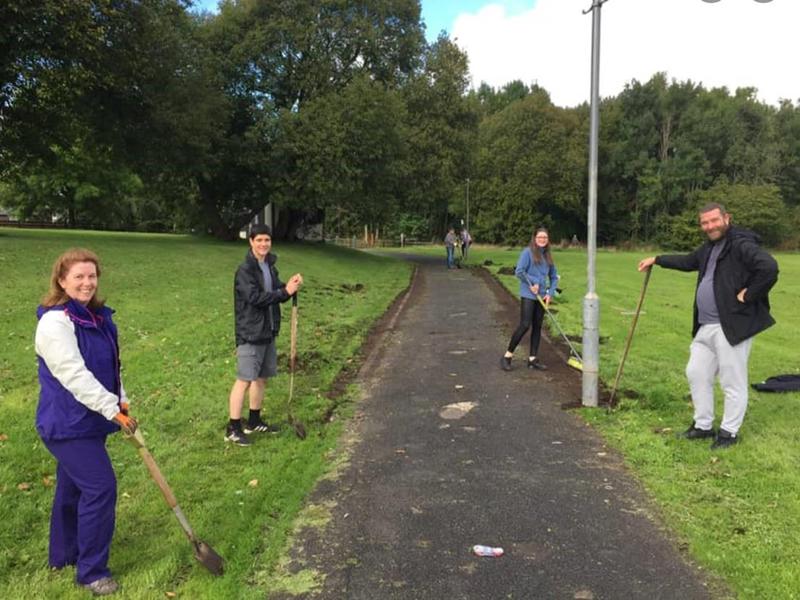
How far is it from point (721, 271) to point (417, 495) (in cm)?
328

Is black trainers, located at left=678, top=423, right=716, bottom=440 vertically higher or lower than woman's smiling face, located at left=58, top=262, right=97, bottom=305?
lower

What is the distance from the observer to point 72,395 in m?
3.49

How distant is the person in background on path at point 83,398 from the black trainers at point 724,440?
4.81 metres

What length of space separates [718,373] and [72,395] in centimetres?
521

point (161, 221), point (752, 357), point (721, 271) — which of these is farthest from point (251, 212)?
point (161, 221)

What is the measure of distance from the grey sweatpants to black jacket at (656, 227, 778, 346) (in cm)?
12

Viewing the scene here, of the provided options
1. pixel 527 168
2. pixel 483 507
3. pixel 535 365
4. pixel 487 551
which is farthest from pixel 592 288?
pixel 527 168

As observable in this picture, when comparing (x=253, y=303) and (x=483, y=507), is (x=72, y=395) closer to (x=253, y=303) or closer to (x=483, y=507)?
(x=253, y=303)

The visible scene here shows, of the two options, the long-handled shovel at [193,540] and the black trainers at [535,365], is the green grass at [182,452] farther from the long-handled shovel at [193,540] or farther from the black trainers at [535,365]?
the black trainers at [535,365]

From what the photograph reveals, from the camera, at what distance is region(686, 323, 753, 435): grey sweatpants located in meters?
5.67

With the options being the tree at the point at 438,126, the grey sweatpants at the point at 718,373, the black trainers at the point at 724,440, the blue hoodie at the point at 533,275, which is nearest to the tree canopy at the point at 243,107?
the tree at the point at 438,126

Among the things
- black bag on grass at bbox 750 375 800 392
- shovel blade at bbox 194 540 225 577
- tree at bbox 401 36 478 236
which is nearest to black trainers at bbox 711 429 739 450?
black bag on grass at bbox 750 375 800 392

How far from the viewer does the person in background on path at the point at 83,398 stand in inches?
134

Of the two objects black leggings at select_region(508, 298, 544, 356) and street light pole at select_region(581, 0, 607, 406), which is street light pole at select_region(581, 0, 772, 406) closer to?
street light pole at select_region(581, 0, 607, 406)
